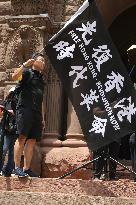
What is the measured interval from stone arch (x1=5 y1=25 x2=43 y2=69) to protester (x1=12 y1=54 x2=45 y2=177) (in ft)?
10.9

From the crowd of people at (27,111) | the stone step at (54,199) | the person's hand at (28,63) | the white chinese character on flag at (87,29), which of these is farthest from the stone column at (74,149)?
the stone step at (54,199)

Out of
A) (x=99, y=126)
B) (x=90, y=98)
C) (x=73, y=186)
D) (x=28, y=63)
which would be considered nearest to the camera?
(x=73, y=186)

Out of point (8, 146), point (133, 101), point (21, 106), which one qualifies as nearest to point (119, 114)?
point (133, 101)

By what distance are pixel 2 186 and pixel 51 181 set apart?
58 cm

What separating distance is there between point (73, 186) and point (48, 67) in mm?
4563

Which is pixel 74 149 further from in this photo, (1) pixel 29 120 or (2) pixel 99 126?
(2) pixel 99 126

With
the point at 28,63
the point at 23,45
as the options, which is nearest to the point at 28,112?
the point at 28,63

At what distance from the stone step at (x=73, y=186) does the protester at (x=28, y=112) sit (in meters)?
0.31

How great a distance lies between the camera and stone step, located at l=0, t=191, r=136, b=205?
4.48m

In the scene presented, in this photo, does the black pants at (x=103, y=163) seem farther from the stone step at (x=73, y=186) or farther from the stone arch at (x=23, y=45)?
the stone arch at (x=23, y=45)

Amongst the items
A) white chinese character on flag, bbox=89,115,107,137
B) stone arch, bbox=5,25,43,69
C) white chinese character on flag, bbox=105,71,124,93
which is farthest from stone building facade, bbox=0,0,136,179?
white chinese character on flag, bbox=105,71,124,93

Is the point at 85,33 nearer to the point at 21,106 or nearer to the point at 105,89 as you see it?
the point at 105,89

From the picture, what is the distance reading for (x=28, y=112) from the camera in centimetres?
577

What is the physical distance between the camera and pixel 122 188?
16.3 feet
